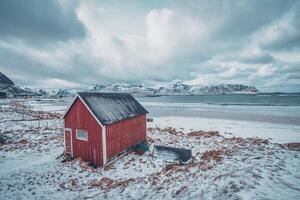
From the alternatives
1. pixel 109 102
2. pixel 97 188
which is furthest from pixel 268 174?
pixel 109 102

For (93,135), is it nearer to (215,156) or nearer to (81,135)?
(81,135)

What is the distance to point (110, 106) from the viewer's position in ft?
43.9

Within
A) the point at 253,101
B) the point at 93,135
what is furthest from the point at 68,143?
the point at 253,101

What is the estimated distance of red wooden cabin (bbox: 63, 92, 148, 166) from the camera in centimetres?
1154

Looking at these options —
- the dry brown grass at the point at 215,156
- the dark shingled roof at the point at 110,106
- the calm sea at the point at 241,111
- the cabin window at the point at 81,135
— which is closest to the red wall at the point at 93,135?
the cabin window at the point at 81,135

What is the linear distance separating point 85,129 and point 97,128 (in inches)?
50.6

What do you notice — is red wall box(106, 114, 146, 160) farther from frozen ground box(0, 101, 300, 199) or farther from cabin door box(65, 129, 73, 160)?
cabin door box(65, 129, 73, 160)

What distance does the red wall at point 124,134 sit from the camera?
12.0m

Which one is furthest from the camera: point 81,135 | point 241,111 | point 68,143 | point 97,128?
point 241,111

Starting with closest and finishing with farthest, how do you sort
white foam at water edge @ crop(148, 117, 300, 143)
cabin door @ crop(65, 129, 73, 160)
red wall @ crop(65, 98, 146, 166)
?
1. red wall @ crop(65, 98, 146, 166)
2. cabin door @ crop(65, 129, 73, 160)
3. white foam at water edge @ crop(148, 117, 300, 143)

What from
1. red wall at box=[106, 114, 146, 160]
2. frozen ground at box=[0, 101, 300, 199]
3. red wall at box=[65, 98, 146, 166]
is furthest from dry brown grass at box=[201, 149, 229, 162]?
red wall at box=[65, 98, 146, 166]

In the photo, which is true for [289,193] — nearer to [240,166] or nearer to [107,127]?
[240,166]

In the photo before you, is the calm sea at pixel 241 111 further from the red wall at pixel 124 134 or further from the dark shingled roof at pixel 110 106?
the dark shingled roof at pixel 110 106

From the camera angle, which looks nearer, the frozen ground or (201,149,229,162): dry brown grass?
the frozen ground
